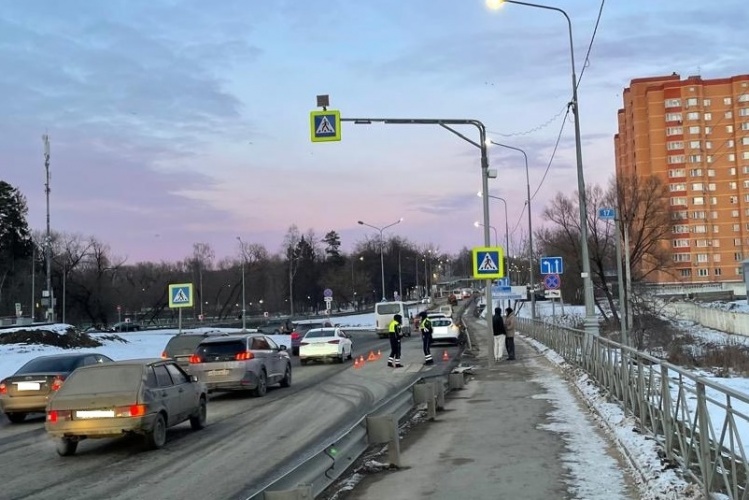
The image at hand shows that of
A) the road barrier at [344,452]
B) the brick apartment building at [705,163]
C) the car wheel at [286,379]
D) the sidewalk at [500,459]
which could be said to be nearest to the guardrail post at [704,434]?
the sidewalk at [500,459]

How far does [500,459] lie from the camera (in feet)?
29.8

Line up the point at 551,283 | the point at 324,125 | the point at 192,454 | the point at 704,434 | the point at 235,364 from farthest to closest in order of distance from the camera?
the point at 551,283 → the point at 324,125 → the point at 235,364 → the point at 192,454 → the point at 704,434

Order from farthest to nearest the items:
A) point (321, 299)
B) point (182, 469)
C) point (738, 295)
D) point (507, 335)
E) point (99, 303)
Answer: point (321, 299) → point (99, 303) → point (738, 295) → point (507, 335) → point (182, 469)

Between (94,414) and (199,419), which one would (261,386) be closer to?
(199,419)

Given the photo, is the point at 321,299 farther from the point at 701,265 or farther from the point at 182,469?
the point at 182,469

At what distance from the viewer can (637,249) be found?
170 feet

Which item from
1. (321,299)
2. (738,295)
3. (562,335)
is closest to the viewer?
(562,335)

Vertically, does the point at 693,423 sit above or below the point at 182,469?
above

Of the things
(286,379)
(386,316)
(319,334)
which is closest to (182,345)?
(286,379)

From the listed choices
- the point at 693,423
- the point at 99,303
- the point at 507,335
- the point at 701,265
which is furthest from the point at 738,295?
the point at 693,423

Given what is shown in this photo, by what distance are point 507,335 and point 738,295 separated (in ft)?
231

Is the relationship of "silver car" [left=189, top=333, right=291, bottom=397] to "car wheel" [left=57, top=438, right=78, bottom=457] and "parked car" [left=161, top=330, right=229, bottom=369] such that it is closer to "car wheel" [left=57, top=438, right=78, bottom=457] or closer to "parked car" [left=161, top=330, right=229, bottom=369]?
"parked car" [left=161, top=330, right=229, bottom=369]

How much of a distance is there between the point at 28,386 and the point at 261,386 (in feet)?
18.2

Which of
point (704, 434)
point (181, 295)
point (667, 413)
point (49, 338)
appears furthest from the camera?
point (49, 338)
